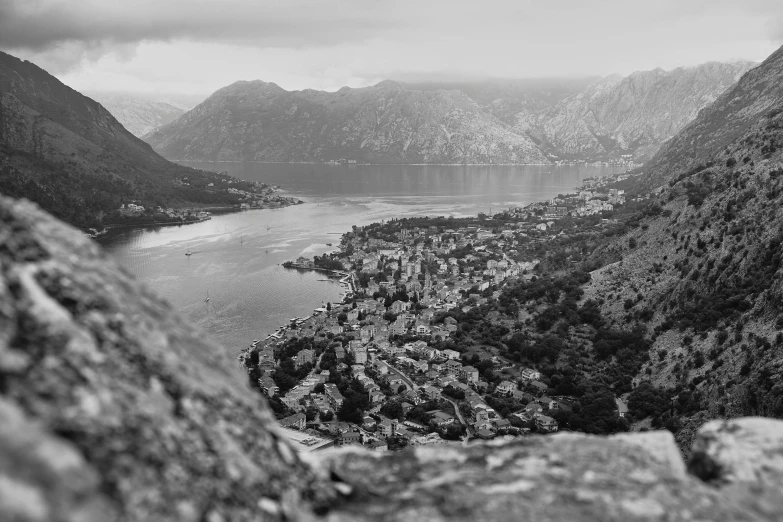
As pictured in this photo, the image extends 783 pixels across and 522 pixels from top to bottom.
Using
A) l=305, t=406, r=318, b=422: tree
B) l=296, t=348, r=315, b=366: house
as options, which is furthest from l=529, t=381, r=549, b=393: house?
l=296, t=348, r=315, b=366: house

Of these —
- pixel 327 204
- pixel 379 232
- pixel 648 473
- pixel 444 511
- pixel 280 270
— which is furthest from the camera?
pixel 327 204

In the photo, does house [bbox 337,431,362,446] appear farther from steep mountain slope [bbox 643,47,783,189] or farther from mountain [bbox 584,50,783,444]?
steep mountain slope [bbox 643,47,783,189]

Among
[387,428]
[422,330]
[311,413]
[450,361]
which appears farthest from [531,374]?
[422,330]

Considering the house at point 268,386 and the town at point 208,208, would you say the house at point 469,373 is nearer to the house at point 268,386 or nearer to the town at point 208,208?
the house at point 268,386

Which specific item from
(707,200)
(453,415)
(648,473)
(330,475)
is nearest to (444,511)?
(330,475)

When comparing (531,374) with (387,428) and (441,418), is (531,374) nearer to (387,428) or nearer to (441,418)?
(441,418)

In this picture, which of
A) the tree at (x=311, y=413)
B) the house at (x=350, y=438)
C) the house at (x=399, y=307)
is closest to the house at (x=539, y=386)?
the house at (x=350, y=438)

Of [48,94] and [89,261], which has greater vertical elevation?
[48,94]

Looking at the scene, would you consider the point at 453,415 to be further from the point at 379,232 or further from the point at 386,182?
the point at 386,182
